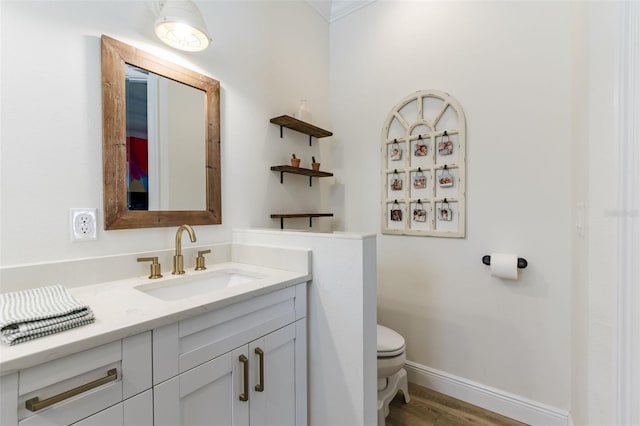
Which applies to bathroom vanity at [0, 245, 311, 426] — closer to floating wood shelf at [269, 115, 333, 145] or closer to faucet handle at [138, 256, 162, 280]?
faucet handle at [138, 256, 162, 280]

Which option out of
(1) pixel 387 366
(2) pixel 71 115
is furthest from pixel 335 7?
(1) pixel 387 366

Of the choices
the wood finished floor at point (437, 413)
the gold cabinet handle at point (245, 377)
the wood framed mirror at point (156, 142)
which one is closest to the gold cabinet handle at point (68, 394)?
the gold cabinet handle at point (245, 377)

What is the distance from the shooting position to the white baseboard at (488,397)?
1.54m

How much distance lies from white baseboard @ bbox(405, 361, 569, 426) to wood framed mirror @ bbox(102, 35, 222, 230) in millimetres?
1721

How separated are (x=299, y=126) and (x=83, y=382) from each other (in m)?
1.75

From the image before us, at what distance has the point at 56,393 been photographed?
646 millimetres

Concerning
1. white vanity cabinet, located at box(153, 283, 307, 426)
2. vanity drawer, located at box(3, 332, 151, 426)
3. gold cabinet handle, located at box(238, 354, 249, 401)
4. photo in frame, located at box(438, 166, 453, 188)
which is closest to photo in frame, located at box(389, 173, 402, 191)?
photo in frame, located at box(438, 166, 453, 188)

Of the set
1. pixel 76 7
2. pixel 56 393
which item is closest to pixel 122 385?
pixel 56 393

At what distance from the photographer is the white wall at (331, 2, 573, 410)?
1.51 meters

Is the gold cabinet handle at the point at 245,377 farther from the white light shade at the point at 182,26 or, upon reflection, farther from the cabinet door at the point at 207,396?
the white light shade at the point at 182,26

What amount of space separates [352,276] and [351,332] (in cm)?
25

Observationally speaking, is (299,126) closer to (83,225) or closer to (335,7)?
(335,7)

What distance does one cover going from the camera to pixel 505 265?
1.57 m

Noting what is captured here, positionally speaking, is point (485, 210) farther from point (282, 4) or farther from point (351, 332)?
point (282, 4)
